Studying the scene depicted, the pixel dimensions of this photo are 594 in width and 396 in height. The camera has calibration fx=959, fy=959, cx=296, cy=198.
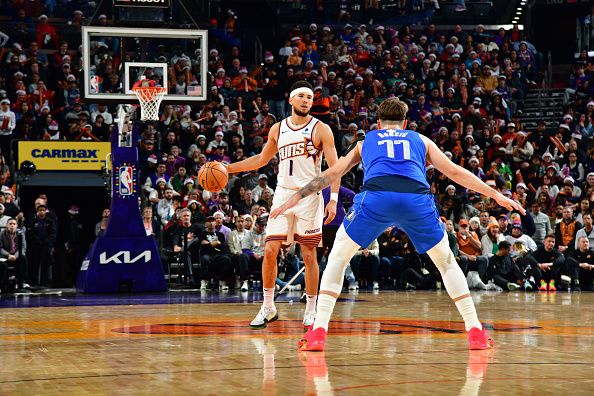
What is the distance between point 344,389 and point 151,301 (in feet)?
29.4

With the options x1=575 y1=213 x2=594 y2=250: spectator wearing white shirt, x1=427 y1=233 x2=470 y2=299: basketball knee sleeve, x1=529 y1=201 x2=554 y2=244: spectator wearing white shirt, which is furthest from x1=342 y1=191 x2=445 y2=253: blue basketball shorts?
x1=529 y1=201 x2=554 y2=244: spectator wearing white shirt

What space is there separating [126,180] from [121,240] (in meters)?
1.02

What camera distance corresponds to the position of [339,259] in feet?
24.0

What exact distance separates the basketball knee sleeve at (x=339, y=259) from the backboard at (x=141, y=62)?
8.71 meters

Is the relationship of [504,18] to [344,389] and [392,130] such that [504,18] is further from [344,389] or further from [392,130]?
[344,389]

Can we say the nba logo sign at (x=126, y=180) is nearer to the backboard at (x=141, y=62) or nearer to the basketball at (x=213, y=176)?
the backboard at (x=141, y=62)

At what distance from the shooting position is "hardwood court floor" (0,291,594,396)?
18.3ft

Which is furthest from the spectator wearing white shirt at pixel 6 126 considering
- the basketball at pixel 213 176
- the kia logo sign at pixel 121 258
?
the basketball at pixel 213 176

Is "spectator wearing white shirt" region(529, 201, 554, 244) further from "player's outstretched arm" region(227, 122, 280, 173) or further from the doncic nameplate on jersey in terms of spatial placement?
"player's outstretched arm" region(227, 122, 280, 173)

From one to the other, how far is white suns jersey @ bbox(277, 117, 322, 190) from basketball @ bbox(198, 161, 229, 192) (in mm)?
647

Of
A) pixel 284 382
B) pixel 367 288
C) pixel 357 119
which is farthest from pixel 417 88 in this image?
pixel 284 382

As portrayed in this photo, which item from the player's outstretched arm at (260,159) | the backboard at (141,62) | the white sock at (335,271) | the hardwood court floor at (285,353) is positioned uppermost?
the backboard at (141,62)

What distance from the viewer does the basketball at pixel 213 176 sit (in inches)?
383

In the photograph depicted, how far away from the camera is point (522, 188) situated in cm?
2078
